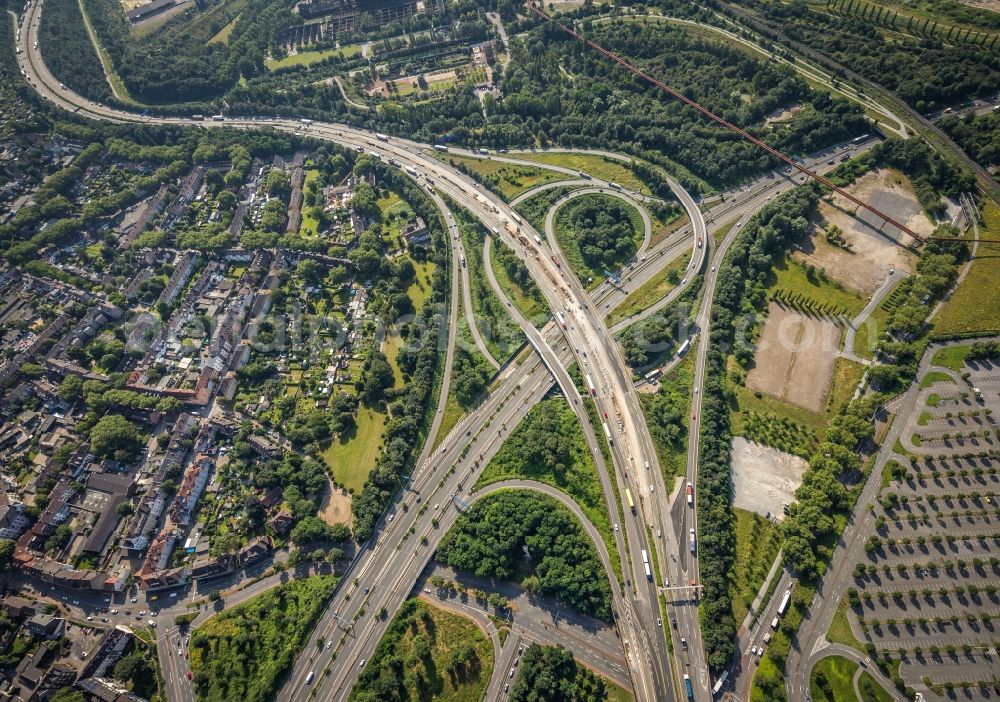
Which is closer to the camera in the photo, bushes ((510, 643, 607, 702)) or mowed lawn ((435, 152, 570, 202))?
bushes ((510, 643, 607, 702))

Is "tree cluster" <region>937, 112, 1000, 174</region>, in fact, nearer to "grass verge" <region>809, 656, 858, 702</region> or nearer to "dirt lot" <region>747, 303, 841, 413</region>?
"dirt lot" <region>747, 303, 841, 413</region>

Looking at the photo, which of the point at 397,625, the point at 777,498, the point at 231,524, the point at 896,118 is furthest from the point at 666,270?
the point at 231,524

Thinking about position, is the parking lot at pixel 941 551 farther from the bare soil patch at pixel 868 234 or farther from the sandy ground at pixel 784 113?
the sandy ground at pixel 784 113

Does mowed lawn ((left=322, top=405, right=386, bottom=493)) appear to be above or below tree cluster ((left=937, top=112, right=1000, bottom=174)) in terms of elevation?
below

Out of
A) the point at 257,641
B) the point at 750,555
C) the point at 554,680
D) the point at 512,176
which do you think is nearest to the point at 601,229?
the point at 512,176

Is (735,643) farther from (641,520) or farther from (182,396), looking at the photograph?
(182,396)

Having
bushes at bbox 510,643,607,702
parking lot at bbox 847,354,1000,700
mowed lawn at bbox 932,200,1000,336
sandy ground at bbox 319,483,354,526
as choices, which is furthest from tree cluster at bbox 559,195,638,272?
bushes at bbox 510,643,607,702
